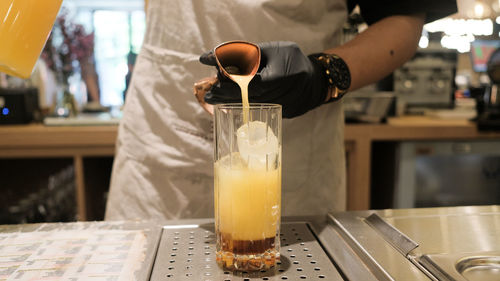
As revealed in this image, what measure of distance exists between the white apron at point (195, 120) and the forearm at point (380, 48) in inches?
3.0

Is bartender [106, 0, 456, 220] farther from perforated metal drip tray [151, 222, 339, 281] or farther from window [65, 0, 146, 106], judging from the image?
window [65, 0, 146, 106]

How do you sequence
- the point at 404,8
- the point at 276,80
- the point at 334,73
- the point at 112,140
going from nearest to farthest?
the point at 276,80, the point at 334,73, the point at 404,8, the point at 112,140

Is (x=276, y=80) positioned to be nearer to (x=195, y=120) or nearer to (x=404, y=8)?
(x=195, y=120)

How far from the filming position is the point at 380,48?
91 centimetres

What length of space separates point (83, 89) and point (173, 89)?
1.82 meters

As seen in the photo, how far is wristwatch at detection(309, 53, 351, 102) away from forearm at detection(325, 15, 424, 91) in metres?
0.07

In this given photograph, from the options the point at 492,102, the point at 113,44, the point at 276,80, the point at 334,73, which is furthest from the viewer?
the point at 113,44

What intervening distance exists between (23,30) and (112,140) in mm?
1285

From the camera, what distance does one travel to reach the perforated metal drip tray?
510mm

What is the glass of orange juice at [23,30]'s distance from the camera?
0.55 metres

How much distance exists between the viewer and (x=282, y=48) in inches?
25.6

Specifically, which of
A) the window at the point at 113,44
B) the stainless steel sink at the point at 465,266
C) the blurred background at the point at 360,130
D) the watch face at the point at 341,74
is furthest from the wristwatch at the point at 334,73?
the window at the point at 113,44

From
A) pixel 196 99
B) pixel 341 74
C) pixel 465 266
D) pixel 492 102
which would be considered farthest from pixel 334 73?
pixel 492 102

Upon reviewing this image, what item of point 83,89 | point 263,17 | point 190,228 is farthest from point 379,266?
point 83,89
